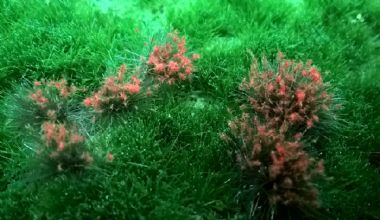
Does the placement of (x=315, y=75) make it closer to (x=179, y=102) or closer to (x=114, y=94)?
(x=179, y=102)

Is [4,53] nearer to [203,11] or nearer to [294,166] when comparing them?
[203,11]

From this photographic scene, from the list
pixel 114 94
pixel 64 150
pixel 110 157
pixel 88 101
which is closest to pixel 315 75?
pixel 114 94

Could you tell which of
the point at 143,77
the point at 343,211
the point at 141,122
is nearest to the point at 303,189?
the point at 343,211

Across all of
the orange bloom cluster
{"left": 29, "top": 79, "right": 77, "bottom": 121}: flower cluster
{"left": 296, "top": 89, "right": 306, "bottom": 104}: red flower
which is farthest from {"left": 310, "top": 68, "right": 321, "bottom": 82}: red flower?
{"left": 29, "top": 79, "right": 77, "bottom": 121}: flower cluster

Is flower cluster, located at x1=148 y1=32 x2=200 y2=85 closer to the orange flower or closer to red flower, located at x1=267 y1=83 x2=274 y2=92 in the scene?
red flower, located at x1=267 y1=83 x2=274 y2=92

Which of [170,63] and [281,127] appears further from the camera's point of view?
[170,63]

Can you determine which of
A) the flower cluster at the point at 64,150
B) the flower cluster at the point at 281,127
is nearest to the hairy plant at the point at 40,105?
the flower cluster at the point at 64,150
